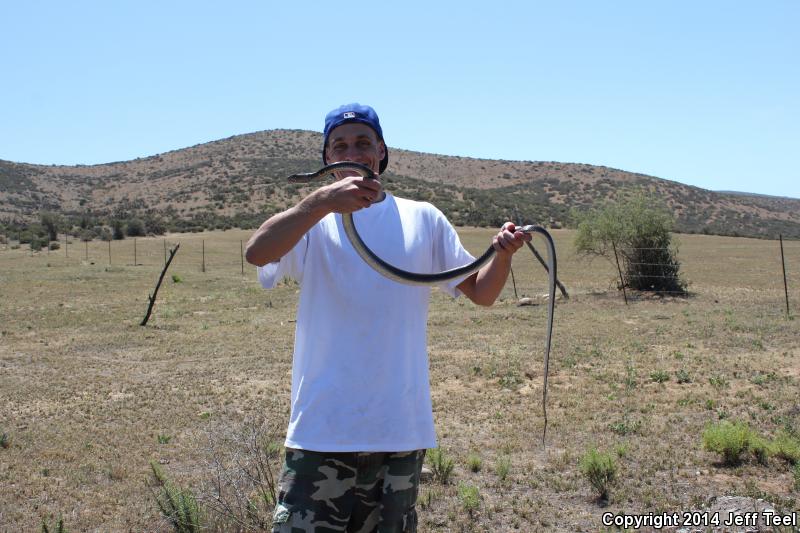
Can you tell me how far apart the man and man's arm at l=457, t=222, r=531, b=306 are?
10.8 inches

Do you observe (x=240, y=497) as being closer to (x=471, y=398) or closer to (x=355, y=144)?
(x=355, y=144)

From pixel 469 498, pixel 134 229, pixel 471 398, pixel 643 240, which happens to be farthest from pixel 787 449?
pixel 134 229

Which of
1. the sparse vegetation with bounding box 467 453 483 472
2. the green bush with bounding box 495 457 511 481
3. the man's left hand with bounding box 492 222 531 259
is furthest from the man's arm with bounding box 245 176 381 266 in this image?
the sparse vegetation with bounding box 467 453 483 472

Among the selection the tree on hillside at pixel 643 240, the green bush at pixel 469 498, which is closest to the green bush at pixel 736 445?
the green bush at pixel 469 498

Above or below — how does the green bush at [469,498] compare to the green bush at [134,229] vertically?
below

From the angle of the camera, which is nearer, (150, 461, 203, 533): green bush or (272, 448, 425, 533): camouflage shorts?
(272, 448, 425, 533): camouflage shorts

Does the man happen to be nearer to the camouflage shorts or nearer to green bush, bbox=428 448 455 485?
the camouflage shorts

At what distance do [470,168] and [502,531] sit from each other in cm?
8964

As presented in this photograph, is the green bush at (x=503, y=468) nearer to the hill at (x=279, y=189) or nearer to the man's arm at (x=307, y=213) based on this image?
the man's arm at (x=307, y=213)

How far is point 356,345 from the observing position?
250cm

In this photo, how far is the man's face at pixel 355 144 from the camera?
2.66m

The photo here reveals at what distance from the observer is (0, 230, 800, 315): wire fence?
69.9ft

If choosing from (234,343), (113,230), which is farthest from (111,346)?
(113,230)

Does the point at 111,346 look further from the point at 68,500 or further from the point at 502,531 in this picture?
the point at 502,531
